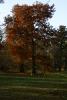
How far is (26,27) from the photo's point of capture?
5931 cm

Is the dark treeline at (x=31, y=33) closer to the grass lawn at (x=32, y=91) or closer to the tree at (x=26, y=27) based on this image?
the tree at (x=26, y=27)

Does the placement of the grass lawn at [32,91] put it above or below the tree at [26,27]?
below

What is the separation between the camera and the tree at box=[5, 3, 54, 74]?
58.8 m

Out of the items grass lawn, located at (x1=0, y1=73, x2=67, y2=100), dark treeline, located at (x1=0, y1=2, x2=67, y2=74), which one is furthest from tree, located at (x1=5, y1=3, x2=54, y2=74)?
grass lawn, located at (x1=0, y1=73, x2=67, y2=100)

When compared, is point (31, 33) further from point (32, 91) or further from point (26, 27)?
point (32, 91)

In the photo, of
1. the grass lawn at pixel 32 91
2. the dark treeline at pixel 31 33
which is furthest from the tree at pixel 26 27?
the grass lawn at pixel 32 91

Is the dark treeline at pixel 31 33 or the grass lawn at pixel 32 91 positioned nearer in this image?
the grass lawn at pixel 32 91

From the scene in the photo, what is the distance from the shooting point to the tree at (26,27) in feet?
193


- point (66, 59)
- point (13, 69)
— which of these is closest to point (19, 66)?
point (13, 69)

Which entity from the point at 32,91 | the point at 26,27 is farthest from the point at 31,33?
the point at 32,91

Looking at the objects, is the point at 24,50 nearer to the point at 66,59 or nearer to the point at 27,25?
the point at 27,25

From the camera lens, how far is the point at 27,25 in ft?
194

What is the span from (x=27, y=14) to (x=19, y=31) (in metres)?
3.01

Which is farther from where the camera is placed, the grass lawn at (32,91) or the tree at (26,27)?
the tree at (26,27)
